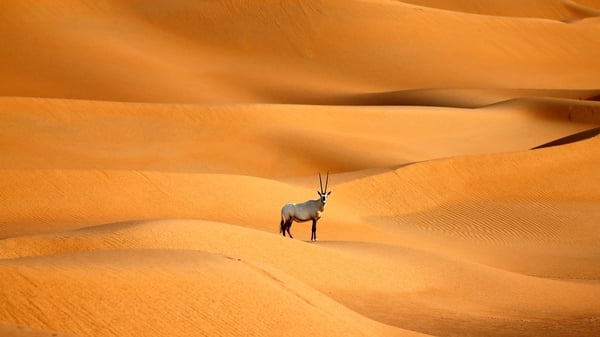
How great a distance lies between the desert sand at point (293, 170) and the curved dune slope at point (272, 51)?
0.14m

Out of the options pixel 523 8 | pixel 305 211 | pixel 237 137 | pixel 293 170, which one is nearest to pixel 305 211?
pixel 305 211

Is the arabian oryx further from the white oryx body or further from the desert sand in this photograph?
the desert sand

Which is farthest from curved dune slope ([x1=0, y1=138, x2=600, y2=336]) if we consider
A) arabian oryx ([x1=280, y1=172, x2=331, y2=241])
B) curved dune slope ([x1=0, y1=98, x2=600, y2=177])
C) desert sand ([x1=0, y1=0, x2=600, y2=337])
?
curved dune slope ([x1=0, y1=98, x2=600, y2=177])

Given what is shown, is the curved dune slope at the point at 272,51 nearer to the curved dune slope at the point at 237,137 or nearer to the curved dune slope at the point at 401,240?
the curved dune slope at the point at 237,137

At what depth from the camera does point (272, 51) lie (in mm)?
50250

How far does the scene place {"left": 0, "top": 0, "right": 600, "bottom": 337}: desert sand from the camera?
9.66 m

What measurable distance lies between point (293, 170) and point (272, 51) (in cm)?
2208

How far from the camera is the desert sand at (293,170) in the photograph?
9664 millimetres

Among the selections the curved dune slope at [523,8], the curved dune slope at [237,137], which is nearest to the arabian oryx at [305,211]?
the curved dune slope at [237,137]

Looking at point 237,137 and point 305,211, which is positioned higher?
point 237,137

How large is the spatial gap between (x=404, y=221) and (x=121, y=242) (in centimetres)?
1015

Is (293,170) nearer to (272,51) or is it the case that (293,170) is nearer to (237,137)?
(237,137)

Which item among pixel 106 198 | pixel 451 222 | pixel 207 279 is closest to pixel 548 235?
pixel 451 222

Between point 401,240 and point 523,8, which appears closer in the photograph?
point 401,240
